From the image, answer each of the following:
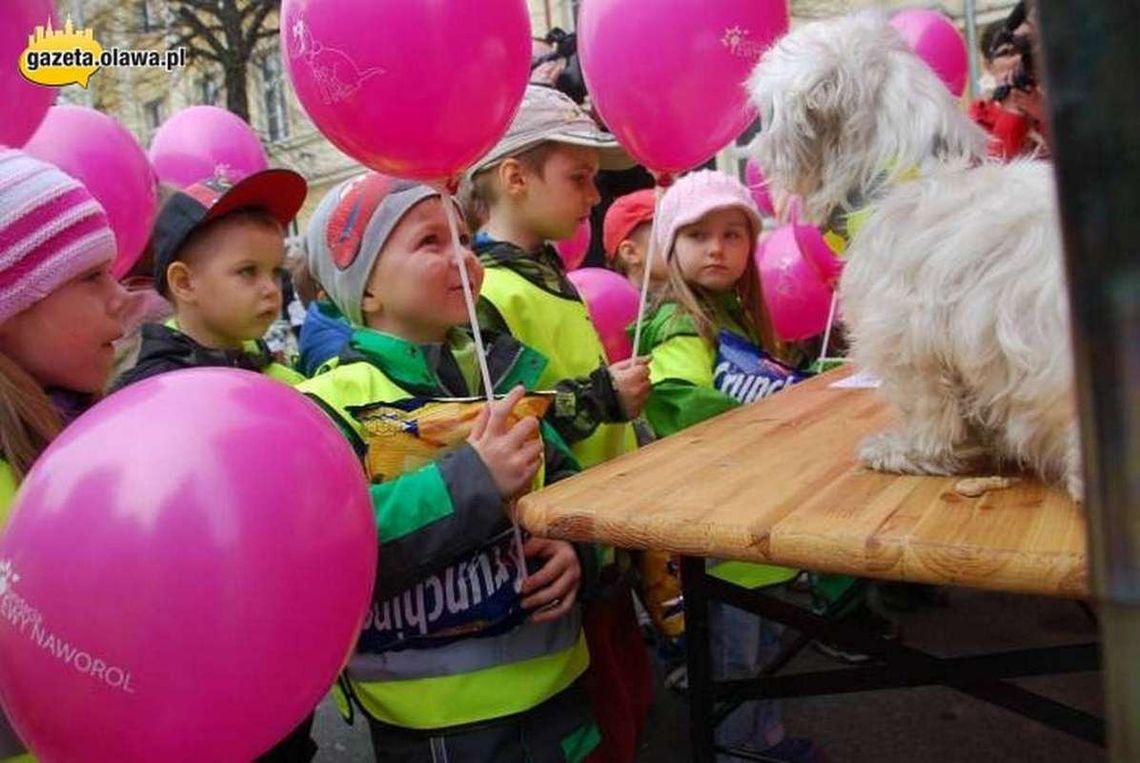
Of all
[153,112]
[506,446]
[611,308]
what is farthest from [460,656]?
[153,112]

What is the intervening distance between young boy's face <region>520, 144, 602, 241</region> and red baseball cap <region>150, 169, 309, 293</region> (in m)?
0.51

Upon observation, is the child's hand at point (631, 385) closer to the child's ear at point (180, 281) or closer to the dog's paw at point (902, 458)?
the dog's paw at point (902, 458)

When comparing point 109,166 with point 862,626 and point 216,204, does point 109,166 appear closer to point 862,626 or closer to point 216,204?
point 216,204

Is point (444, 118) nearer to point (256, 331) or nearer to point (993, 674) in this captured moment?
point (256, 331)

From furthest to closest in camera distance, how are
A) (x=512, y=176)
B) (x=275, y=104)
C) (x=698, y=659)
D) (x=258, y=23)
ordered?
1. (x=275, y=104)
2. (x=258, y=23)
3. (x=512, y=176)
4. (x=698, y=659)

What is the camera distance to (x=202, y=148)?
4492mm

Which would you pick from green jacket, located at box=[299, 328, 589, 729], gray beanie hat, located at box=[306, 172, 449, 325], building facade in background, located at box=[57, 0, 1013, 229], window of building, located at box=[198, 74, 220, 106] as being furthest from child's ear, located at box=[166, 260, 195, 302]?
window of building, located at box=[198, 74, 220, 106]

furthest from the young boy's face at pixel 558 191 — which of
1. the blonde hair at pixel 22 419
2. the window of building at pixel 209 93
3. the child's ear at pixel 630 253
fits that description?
the window of building at pixel 209 93

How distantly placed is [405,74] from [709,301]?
4.46 ft

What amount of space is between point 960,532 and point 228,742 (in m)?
0.81

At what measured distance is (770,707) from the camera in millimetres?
2477

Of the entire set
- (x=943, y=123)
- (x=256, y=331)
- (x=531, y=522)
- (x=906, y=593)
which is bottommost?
(x=906, y=593)

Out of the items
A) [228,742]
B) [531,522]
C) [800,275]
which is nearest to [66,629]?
[228,742]

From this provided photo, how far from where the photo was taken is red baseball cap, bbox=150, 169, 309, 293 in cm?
202
